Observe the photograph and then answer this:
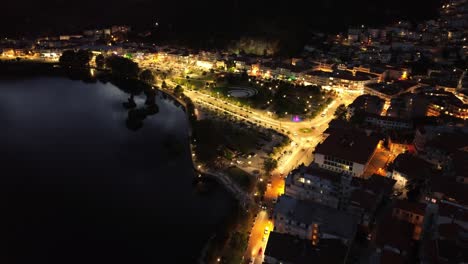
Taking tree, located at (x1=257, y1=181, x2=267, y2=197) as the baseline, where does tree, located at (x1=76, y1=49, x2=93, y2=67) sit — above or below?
above

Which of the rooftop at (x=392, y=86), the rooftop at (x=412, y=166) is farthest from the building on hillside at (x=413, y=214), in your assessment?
the rooftop at (x=392, y=86)

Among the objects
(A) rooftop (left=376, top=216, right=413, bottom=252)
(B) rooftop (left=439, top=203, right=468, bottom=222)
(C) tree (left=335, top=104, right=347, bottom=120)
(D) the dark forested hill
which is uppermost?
(D) the dark forested hill

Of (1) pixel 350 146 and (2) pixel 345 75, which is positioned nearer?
(1) pixel 350 146

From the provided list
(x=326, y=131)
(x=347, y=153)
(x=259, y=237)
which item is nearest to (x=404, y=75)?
(x=326, y=131)

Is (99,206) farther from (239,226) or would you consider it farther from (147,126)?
(147,126)

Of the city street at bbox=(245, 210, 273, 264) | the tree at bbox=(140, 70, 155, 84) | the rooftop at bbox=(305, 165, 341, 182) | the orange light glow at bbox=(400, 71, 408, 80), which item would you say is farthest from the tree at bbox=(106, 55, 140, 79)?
the rooftop at bbox=(305, 165, 341, 182)

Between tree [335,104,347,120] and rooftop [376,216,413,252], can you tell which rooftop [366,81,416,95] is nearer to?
tree [335,104,347,120]

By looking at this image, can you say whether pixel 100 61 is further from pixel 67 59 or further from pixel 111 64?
pixel 67 59
